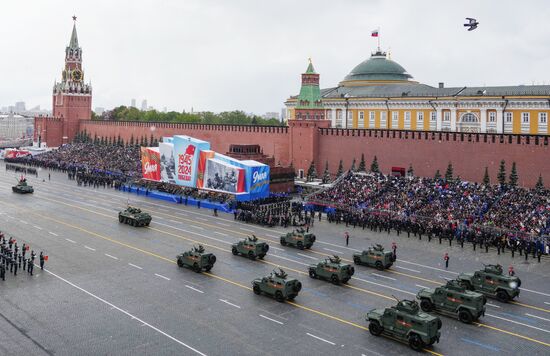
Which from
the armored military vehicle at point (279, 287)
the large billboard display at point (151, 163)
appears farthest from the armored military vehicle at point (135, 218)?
the large billboard display at point (151, 163)

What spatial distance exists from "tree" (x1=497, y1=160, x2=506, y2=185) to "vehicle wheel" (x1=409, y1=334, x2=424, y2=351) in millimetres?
27555

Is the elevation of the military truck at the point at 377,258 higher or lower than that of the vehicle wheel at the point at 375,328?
higher

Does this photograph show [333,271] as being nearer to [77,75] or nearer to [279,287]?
[279,287]

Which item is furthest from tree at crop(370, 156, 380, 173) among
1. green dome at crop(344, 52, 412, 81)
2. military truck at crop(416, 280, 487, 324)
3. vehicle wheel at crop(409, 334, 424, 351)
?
vehicle wheel at crop(409, 334, 424, 351)

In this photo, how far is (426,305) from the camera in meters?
21.9

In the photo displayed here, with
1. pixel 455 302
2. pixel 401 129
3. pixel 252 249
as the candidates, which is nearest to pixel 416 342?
pixel 455 302

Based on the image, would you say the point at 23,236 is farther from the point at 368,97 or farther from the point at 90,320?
the point at 368,97

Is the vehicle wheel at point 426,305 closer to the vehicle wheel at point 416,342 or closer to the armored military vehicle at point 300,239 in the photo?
the vehicle wheel at point 416,342

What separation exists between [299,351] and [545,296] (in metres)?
12.6

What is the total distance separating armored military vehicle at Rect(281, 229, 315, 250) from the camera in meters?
32.0

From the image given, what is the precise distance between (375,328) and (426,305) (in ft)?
11.5

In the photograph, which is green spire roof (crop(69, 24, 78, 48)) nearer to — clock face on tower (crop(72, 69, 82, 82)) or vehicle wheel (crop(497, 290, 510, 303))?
clock face on tower (crop(72, 69, 82, 82))

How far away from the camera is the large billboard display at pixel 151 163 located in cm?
5647

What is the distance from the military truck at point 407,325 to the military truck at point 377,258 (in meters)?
8.17
